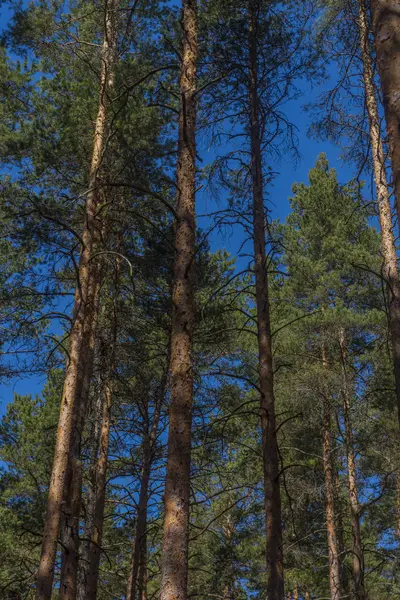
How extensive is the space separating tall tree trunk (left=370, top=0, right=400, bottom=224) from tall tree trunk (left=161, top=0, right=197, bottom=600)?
2.42 m

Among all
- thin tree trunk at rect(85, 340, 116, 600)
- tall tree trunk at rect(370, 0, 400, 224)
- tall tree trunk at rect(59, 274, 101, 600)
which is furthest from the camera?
thin tree trunk at rect(85, 340, 116, 600)

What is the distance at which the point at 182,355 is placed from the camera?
443 centimetres

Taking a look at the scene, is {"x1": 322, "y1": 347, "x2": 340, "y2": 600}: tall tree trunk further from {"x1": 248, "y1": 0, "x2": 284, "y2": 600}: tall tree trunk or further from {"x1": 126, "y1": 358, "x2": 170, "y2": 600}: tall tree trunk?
{"x1": 248, "y1": 0, "x2": 284, "y2": 600}: tall tree trunk

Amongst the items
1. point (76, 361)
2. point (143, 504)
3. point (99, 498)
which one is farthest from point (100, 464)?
point (76, 361)

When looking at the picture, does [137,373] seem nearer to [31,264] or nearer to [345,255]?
[31,264]

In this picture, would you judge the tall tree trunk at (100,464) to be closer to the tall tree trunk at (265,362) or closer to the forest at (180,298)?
the forest at (180,298)

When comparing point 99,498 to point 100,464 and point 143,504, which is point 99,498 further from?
point 143,504

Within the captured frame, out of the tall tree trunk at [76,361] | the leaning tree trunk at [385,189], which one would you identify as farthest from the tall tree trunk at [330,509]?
the tall tree trunk at [76,361]

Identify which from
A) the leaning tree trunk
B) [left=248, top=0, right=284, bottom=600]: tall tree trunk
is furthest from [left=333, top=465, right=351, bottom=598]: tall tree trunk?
[left=248, top=0, right=284, bottom=600]: tall tree trunk

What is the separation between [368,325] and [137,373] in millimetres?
5995

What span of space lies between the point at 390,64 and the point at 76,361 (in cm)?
573

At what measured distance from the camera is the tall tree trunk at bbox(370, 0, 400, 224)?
2.43 m

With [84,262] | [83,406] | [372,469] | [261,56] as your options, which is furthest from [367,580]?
[261,56]

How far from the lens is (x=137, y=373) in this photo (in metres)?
10.9
